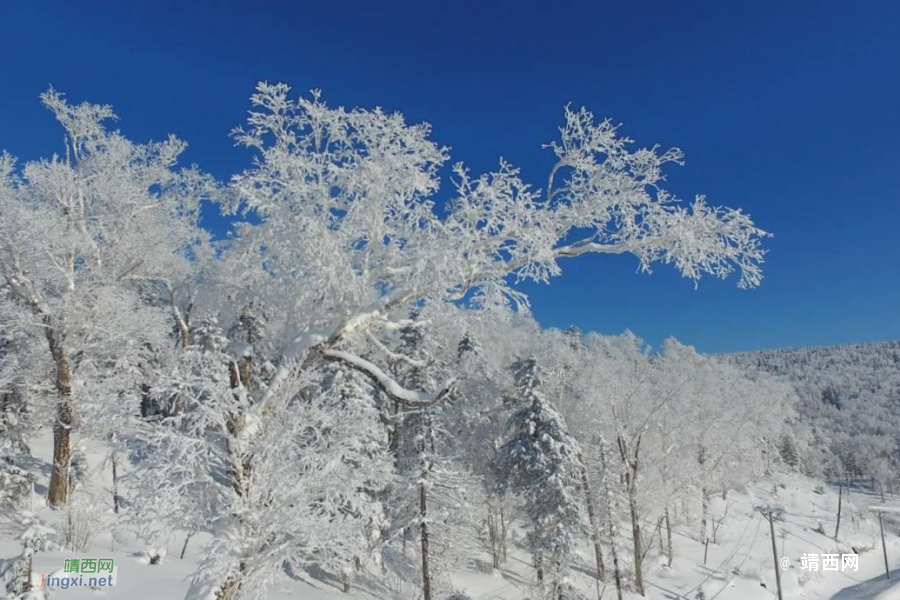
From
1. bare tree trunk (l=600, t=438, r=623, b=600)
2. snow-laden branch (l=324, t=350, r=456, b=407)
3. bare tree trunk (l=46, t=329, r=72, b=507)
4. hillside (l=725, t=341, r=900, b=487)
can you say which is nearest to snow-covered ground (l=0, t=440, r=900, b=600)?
bare tree trunk (l=46, t=329, r=72, b=507)

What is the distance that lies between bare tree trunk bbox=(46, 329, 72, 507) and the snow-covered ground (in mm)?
557

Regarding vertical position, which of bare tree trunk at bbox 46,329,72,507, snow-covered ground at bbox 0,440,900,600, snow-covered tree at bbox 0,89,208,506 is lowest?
snow-covered ground at bbox 0,440,900,600

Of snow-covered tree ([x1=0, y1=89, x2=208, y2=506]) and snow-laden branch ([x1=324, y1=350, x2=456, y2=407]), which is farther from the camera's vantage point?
snow-covered tree ([x1=0, y1=89, x2=208, y2=506])

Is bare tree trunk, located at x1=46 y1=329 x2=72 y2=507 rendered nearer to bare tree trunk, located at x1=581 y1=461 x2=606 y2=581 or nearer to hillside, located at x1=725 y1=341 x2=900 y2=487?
bare tree trunk, located at x1=581 y1=461 x2=606 y2=581

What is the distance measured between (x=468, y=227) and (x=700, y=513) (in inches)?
2039

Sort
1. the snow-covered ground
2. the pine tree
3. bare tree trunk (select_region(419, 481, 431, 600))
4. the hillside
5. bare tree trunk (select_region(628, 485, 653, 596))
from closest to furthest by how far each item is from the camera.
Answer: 1. the snow-covered ground
2. bare tree trunk (select_region(419, 481, 431, 600))
3. the pine tree
4. bare tree trunk (select_region(628, 485, 653, 596))
5. the hillside

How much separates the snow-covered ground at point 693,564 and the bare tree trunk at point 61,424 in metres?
0.56

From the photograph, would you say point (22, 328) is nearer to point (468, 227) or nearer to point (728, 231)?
point (468, 227)

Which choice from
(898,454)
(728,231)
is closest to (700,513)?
(728,231)

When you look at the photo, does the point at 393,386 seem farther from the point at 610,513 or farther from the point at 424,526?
the point at 610,513

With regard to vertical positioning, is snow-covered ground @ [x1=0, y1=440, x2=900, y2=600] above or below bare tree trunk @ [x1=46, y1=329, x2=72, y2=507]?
below

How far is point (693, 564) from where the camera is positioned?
36406 millimetres

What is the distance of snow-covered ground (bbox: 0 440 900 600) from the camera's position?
1064cm

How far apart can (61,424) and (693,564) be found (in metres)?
39.5
